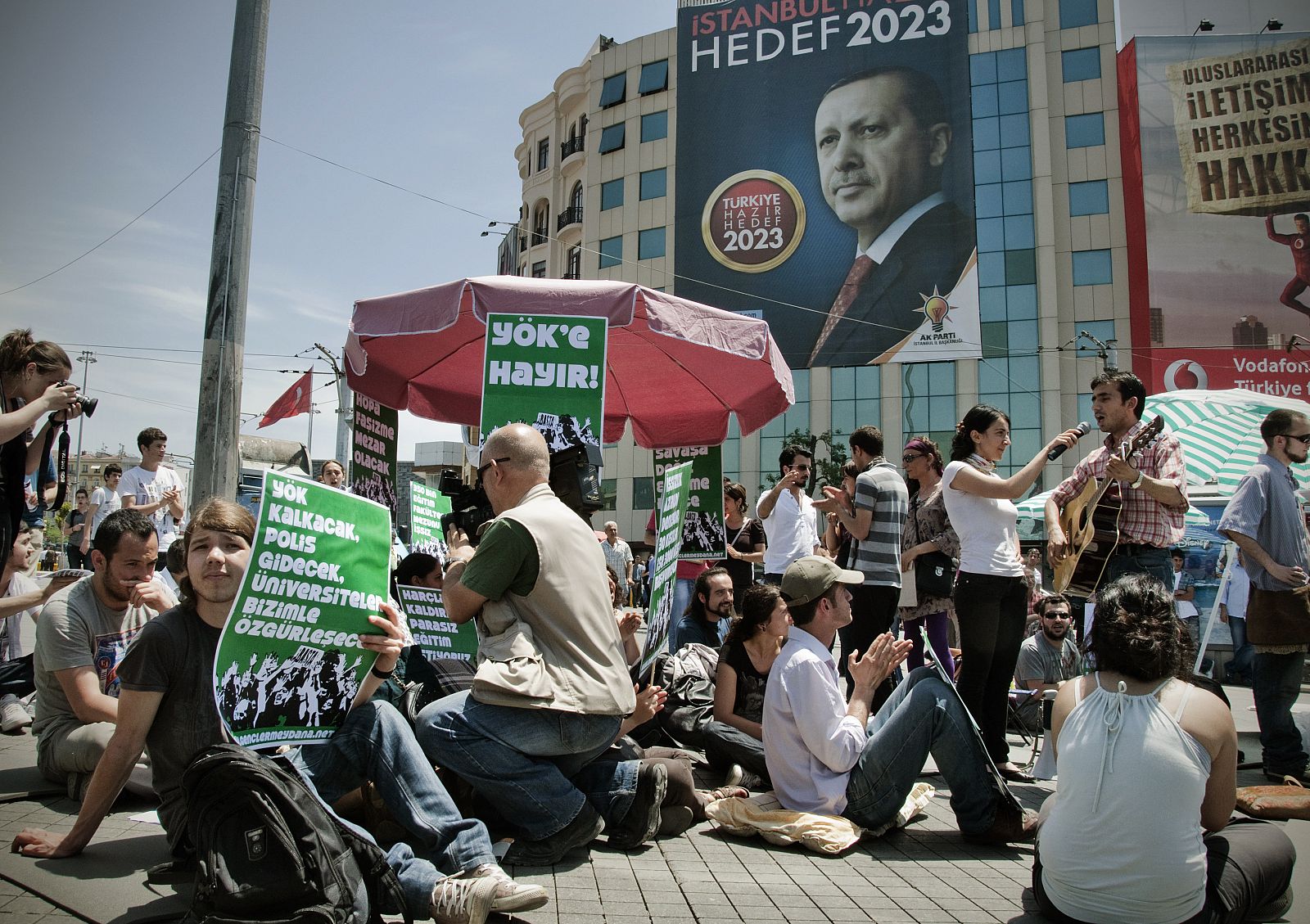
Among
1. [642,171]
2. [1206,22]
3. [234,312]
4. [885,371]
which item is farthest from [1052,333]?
[234,312]

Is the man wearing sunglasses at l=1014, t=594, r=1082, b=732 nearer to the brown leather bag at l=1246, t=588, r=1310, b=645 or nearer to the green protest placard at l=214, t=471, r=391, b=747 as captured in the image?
the brown leather bag at l=1246, t=588, r=1310, b=645

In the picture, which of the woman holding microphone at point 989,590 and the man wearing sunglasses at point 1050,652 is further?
the man wearing sunglasses at point 1050,652

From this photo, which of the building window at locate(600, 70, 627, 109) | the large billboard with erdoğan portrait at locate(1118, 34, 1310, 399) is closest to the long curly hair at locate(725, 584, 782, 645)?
the large billboard with erdoğan portrait at locate(1118, 34, 1310, 399)

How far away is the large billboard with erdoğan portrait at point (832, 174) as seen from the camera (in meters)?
38.2

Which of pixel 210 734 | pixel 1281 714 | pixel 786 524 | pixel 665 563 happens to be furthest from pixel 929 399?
pixel 210 734

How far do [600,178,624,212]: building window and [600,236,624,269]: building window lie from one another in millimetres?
1603

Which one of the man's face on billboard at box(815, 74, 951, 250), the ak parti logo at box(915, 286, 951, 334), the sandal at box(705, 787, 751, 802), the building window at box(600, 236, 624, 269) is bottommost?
the sandal at box(705, 787, 751, 802)

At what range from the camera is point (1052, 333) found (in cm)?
3738

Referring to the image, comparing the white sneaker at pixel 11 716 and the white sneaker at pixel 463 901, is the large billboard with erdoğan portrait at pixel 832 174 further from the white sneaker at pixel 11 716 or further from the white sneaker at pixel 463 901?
the white sneaker at pixel 463 901

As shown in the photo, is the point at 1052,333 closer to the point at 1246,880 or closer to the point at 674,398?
the point at 674,398

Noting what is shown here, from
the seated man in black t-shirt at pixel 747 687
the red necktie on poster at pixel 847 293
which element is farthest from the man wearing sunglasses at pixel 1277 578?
the red necktie on poster at pixel 847 293

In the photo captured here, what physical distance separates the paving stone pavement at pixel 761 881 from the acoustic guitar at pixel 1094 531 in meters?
1.43

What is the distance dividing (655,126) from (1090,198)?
18.9 m

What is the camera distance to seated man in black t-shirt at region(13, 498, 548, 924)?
3.05m
